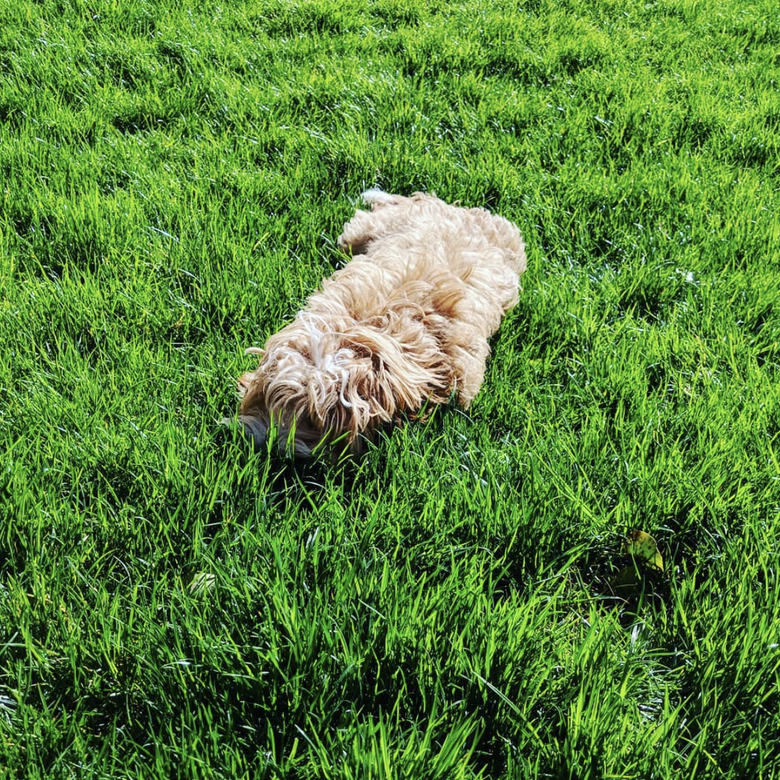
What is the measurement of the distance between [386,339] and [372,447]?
16.4 inches

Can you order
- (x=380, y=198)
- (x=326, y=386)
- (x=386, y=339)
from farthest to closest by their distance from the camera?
1. (x=380, y=198)
2. (x=386, y=339)
3. (x=326, y=386)

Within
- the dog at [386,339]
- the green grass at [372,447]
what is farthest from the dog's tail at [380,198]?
the dog at [386,339]

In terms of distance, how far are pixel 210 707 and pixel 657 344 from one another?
2411 millimetres

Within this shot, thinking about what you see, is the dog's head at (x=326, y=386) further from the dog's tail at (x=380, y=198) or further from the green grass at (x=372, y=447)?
the dog's tail at (x=380, y=198)

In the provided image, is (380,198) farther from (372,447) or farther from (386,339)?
(372,447)

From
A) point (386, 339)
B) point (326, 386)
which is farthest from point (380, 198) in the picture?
point (326, 386)

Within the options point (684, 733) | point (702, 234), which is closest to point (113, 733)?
point (684, 733)

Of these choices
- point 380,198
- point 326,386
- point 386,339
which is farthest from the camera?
point 380,198

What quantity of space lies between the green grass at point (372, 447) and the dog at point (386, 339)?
145 millimetres

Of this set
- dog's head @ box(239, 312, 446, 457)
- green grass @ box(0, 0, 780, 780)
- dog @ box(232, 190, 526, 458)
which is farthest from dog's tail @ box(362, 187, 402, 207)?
dog's head @ box(239, 312, 446, 457)

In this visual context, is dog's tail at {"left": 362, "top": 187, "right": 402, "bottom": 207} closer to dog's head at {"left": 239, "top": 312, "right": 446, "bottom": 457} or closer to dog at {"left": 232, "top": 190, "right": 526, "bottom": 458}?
dog at {"left": 232, "top": 190, "right": 526, "bottom": 458}

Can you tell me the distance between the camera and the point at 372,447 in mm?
2465

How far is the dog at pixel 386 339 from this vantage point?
2428mm

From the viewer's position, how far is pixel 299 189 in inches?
155
